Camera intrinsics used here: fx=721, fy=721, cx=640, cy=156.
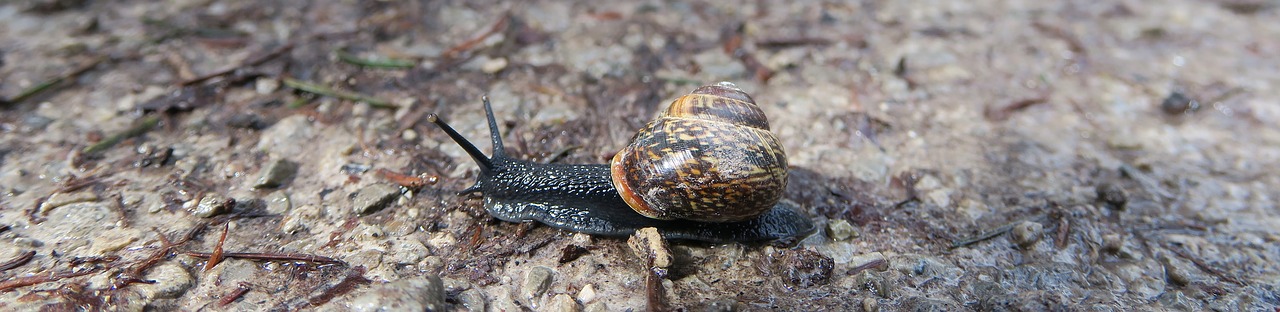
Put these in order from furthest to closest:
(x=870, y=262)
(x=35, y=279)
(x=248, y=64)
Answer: (x=248, y=64)
(x=870, y=262)
(x=35, y=279)

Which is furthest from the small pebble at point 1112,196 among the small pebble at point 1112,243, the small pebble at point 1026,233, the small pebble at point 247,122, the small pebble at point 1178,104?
the small pebble at point 247,122

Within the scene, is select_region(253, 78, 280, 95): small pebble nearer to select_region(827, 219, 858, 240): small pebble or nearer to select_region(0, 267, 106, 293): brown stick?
select_region(0, 267, 106, 293): brown stick

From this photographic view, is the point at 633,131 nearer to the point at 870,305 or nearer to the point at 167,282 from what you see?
the point at 870,305

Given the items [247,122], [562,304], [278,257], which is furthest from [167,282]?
[562,304]

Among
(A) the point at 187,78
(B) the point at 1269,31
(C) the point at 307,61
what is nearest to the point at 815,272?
(C) the point at 307,61

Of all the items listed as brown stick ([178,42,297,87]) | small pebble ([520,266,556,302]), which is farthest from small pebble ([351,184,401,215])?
brown stick ([178,42,297,87])
